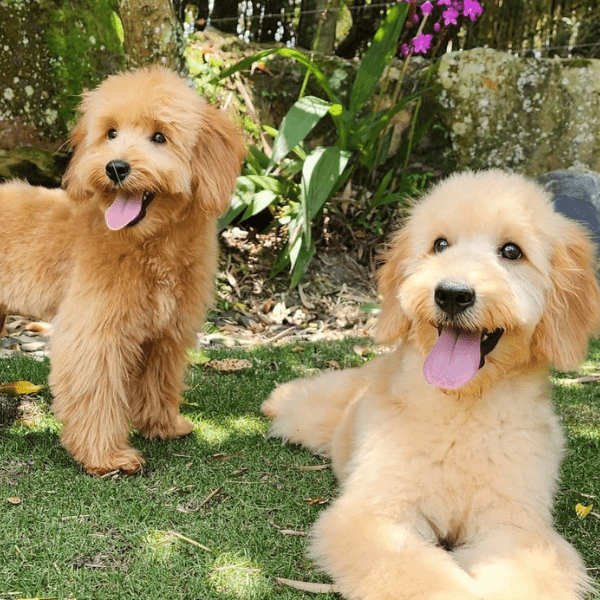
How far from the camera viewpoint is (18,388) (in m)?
3.69

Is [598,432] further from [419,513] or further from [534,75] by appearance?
[534,75]

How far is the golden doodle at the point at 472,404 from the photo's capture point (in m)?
2.13

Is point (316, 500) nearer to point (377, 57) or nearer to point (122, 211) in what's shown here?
point (122, 211)

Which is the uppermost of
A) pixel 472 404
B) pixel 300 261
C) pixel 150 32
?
pixel 150 32

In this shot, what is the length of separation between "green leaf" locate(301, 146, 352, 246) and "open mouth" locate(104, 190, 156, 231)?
249cm

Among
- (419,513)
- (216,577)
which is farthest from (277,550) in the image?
(419,513)

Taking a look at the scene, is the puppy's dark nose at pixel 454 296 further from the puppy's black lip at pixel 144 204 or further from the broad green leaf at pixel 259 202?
the broad green leaf at pixel 259 202

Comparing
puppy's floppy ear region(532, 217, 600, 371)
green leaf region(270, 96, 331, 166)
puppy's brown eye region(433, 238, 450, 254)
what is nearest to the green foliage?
green leaf region(270, 96, 331, 166)

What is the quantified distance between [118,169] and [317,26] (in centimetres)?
637

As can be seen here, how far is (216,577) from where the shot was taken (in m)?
2.24

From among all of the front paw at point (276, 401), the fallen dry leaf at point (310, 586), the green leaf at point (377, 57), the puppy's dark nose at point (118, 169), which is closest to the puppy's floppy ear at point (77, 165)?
the puppy's dark nose at point (118, 169)

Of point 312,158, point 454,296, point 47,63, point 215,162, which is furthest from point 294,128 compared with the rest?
point 454,296

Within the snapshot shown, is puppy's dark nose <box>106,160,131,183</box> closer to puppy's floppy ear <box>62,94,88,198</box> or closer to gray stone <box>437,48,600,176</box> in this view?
puppy's floppy ear <box>62,94,88,198</box>

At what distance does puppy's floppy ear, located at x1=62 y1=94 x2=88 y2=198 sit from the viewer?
311cm
